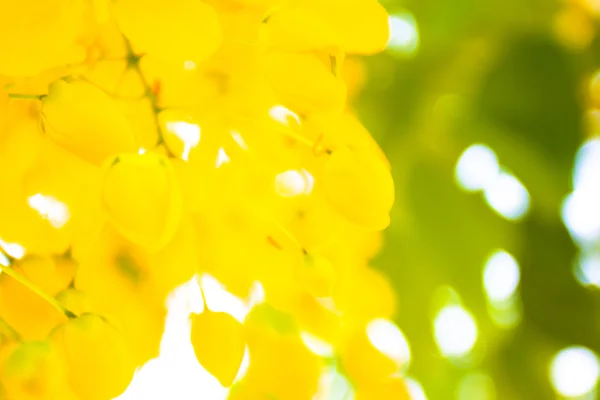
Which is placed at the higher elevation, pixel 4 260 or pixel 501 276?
pixel 4 260

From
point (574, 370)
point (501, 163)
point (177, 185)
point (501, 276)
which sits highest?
point (177, 185)

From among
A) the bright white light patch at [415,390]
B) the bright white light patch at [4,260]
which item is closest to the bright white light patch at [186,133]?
the bright white light patch at [4,260]

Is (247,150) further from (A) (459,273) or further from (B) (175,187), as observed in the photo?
(A) (459,273)

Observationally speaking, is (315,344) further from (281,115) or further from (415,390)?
(415,390)

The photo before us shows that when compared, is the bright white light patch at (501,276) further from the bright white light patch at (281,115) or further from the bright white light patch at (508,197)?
the bright white light patch at (281,115)

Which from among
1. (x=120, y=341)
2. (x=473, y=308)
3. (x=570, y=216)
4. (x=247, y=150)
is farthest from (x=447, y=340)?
(x=120, y=341)

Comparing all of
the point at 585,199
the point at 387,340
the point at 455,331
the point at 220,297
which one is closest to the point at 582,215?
the point at 585,199

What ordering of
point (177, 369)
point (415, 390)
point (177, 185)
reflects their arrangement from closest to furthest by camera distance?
point (177, 185) < point (177, 369) < point (415, 390)

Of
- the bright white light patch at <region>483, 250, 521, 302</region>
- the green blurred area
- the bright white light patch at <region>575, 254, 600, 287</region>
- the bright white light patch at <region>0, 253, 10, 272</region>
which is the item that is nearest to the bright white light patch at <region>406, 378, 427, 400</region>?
the green blurred area

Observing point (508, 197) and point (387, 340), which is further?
point (508, 197)
